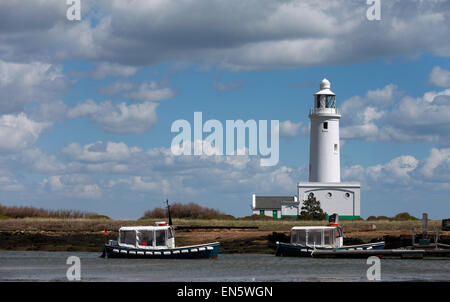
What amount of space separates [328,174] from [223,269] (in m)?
45.9

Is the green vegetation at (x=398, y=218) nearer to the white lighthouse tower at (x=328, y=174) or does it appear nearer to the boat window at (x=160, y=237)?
the white lighthouse tower at (x=328, y=174)

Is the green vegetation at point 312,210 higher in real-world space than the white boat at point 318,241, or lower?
higher

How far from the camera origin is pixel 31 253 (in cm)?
6638

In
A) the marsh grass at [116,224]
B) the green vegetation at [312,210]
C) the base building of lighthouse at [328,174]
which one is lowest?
the marsh grass at [116,224]

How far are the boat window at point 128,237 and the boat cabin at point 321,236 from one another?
11349 millimetres

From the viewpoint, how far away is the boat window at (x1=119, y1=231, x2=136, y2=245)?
183ft

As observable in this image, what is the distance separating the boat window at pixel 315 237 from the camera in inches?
2291

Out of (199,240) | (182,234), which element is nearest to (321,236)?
(199,240)

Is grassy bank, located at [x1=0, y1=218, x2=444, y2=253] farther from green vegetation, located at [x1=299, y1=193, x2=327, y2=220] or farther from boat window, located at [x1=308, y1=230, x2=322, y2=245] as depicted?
boat window, located at [x1=308, y1=230, x2=322, y2=245]

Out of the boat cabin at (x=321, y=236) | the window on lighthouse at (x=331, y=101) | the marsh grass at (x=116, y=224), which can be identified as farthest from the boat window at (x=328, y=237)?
the window on lighthouse at (x=331, y=101)

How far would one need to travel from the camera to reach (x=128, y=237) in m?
56.0
